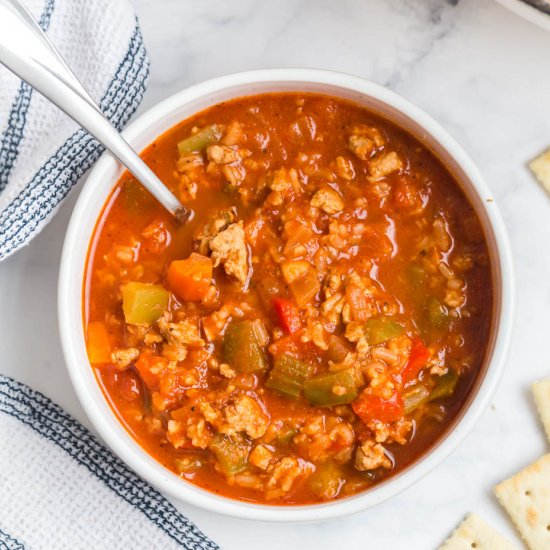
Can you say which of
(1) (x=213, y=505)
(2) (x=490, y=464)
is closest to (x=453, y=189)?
(2) (x=490, y=464)

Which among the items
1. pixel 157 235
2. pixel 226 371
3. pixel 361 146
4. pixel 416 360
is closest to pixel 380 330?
pixel 416 360

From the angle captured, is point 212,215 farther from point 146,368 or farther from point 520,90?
point 520,90

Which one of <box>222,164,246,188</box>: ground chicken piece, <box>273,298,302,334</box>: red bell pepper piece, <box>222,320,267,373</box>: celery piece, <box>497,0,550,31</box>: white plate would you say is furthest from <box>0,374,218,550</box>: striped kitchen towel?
<box>497,0,550,31</box>: white plate

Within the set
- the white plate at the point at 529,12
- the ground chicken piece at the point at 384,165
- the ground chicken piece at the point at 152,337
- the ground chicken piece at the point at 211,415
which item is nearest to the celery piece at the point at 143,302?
the ground chicken piece at the point at 152,337

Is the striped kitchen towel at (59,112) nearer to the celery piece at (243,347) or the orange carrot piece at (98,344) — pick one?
the orange carrot piece at (98,344)

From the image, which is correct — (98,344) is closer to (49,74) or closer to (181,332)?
(181,332)

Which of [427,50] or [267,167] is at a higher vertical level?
[427,50]
